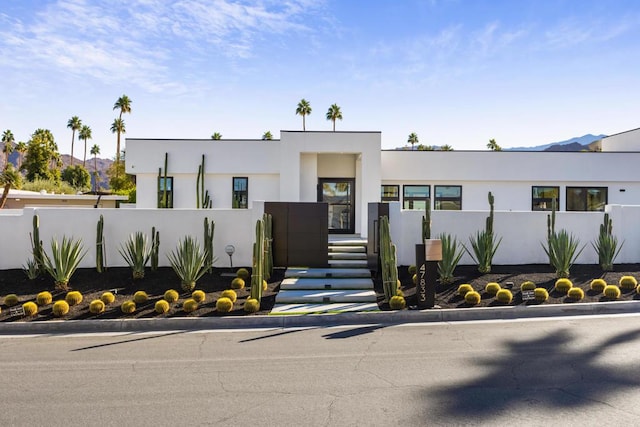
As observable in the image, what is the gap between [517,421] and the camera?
495 centimetres

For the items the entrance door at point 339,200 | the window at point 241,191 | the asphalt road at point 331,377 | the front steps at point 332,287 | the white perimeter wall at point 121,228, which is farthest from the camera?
the window at point 241,191

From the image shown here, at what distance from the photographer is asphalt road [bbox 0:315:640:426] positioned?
16.9ft

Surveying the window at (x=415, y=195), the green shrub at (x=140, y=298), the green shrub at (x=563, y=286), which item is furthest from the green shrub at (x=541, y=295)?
the window at (x=415, y=195)

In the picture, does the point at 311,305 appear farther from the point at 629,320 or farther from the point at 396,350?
the point at 629,320

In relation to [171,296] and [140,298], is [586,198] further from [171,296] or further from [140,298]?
[140,298]

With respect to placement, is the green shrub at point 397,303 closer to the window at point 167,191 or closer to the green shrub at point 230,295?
the green shrub at point 230,295

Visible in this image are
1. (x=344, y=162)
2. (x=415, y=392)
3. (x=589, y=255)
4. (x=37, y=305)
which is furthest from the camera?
(x=344, y=162)

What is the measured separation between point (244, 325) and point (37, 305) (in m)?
4.47

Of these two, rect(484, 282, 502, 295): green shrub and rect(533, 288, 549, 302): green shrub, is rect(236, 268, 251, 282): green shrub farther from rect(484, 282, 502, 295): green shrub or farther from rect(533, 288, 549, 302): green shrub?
rect(533, 288, 549, 302): green shrub

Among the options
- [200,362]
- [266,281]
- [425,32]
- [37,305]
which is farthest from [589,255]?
[37,305]

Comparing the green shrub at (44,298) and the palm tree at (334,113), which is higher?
the palm tree at (334,113)

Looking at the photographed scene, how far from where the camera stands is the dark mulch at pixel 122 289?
10.1m

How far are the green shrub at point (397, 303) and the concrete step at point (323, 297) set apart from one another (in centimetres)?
75

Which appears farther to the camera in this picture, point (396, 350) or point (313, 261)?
point (313, 261)
